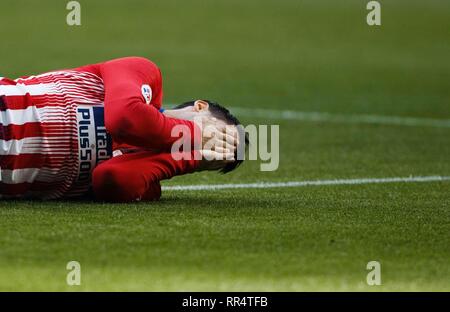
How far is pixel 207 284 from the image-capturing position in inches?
176

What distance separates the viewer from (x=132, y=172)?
5.76 m

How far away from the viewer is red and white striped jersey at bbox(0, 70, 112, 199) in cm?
572

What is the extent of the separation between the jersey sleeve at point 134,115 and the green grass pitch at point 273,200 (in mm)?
375

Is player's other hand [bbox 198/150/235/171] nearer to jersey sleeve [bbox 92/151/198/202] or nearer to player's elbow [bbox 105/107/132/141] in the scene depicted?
jersey sleeve [bbox 92/151/198/202]

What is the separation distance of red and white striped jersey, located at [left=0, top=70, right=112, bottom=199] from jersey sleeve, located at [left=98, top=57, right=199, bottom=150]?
15 cm

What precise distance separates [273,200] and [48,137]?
1397 mm

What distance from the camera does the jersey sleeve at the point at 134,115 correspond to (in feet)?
18.5

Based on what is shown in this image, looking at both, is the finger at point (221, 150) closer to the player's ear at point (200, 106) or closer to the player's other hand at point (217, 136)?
the player's other hand at point (217, 136)

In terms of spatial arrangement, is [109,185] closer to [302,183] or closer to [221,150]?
[221,150]

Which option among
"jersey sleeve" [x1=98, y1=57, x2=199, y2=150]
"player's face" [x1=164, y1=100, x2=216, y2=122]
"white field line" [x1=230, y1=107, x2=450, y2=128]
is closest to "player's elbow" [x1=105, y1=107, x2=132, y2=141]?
"jersey sleeve" [x1=98, y1=57, x2=199, y2=150]

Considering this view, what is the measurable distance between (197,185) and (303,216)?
1.51 metres

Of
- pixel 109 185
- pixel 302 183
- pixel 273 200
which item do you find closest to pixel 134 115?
pixel 109 185

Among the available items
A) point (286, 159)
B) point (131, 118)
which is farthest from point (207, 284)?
point (286, 159)

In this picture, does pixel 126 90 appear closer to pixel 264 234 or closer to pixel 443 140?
pixel 264 234
